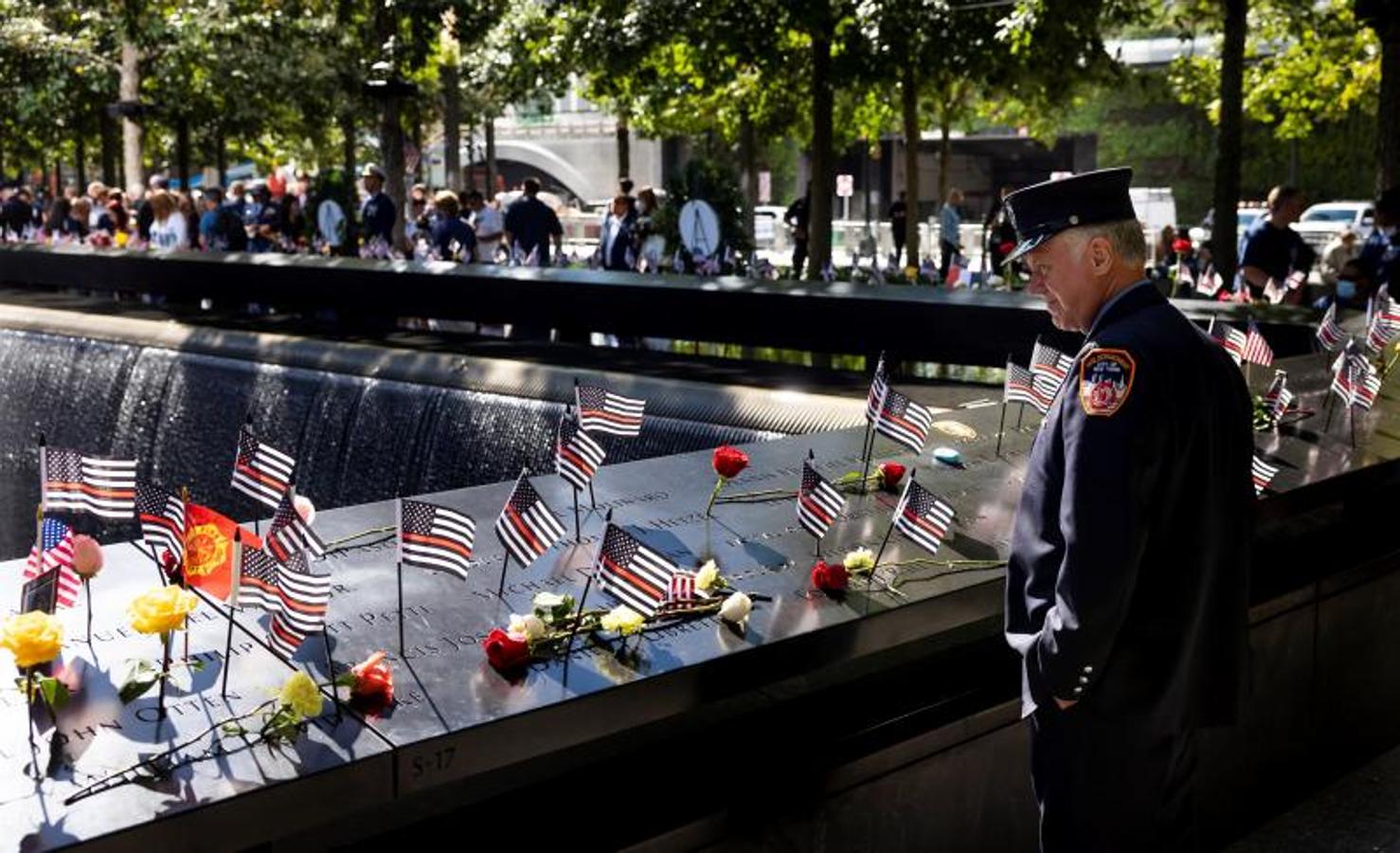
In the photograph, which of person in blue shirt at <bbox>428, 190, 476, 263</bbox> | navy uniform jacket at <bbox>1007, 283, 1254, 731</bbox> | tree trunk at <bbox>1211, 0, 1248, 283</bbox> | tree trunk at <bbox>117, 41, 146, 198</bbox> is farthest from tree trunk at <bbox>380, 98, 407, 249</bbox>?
navy uniform jacket at <bbox>1007, 283, 1254, 731</bbox>

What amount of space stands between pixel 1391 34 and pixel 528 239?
913 centimetres

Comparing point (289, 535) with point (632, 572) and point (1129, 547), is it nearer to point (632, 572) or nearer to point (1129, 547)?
point (632, 572)

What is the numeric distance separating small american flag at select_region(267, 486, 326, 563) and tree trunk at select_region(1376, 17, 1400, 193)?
11928mm

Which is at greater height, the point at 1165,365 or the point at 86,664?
the point at 1165,365

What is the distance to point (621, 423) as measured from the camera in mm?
4820

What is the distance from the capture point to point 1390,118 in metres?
13.5

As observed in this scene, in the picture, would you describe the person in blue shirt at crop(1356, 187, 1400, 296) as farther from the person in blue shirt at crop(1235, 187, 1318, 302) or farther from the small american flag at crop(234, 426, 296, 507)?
the small american flag at crop(234, 426, 296, 507)

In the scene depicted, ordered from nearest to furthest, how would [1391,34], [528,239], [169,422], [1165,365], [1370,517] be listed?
1. [1165,365]
2. [1370,517]
3. [169,422]
4. [1391,34]
5. [528,239]

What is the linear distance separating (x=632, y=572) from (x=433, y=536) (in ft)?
1.41

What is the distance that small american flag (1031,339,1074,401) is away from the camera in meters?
5.32

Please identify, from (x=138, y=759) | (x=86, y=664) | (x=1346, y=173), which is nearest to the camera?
(x=138, y=759)

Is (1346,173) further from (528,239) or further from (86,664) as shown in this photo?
(86,664)

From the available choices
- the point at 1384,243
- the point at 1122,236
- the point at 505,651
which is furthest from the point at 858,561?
the point at 1384,243

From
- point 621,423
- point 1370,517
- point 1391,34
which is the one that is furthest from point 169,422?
point 1391,34
